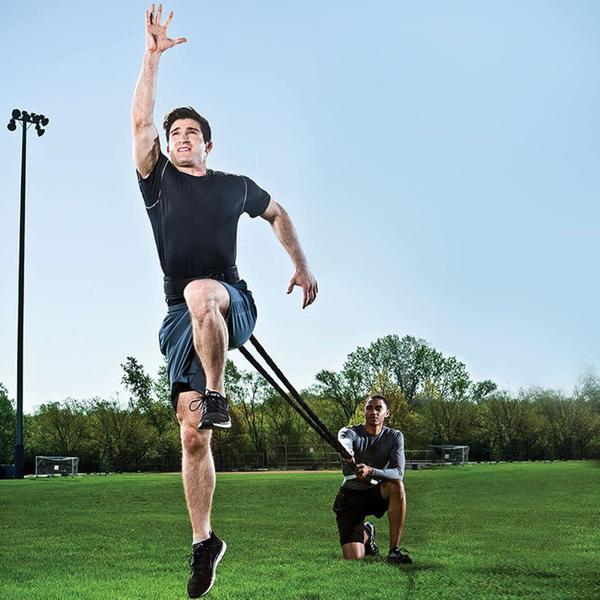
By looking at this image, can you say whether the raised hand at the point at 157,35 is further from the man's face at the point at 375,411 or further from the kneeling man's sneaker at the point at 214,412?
the man's face at the point at 375,411

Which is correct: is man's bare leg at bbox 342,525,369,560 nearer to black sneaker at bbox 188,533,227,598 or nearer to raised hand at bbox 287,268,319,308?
black sneaker at bbox 188,533,227,598

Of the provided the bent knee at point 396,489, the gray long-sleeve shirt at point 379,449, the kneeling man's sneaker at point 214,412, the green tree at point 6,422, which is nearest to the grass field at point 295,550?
the bent knee at point 396,489

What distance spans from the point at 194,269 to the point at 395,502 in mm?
4829

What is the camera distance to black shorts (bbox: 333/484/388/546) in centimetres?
838

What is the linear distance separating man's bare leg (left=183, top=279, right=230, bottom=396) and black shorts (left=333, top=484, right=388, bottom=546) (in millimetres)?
5082

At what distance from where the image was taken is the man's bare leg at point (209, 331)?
3.48 metres

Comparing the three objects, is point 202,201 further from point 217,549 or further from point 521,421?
point 521,421

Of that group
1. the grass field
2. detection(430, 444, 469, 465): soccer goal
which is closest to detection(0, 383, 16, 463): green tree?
detection(430, 444, 469, 465): soccer goal

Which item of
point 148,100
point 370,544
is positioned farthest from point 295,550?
point 148,100

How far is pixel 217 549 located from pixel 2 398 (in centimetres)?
6546

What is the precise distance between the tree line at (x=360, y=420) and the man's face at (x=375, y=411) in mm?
26019

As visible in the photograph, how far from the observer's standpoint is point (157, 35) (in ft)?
12.4

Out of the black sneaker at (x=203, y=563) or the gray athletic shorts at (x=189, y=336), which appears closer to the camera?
the gray athletic shorts at (x=189, y=336)

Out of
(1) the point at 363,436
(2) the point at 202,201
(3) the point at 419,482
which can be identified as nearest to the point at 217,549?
(2) the point at 202,201
